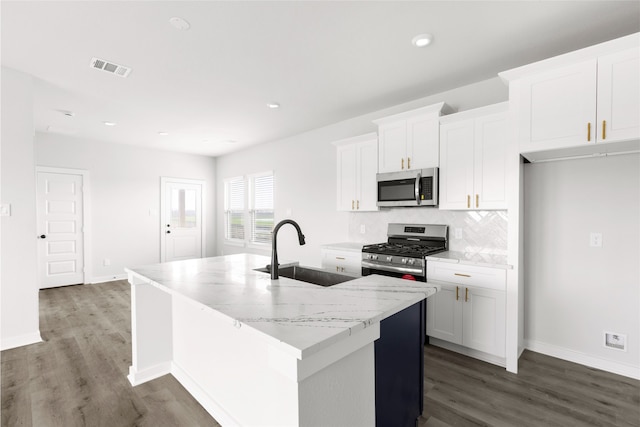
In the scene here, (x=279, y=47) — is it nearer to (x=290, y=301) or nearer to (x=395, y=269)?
(x=290, y=301)

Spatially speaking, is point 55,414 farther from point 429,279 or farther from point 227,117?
point 227,117

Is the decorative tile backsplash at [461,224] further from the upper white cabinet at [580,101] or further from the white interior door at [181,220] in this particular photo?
the white interior door at [181,220]

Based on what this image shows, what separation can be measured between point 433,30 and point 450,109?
1201mm

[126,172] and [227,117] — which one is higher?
[227,117]

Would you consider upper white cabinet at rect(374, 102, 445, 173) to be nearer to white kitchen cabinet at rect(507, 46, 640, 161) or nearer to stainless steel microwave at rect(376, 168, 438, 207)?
stainless steel microwave at rect(376, 168, 438, 207)

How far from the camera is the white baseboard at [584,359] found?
2443 millimetres

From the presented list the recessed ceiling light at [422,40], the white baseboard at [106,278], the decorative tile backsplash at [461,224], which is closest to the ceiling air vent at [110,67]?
the recessed ceiling light at [422,40]

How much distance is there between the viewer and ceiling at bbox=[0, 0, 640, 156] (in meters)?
2.07

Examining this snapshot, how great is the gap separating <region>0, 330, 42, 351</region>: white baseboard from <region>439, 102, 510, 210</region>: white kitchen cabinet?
4.28 meters

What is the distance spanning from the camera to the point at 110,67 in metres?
2.86

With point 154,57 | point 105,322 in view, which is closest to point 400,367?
point 154,57

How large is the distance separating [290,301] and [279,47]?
2.08 metres

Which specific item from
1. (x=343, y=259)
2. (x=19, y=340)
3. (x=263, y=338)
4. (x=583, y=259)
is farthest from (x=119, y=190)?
(x=583, y=259)

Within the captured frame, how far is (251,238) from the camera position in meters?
6.38
